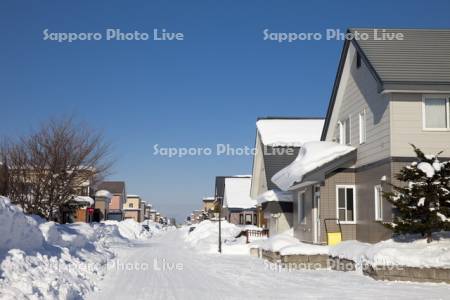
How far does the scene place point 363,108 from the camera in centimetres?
2020

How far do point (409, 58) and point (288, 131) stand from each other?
21.9 m

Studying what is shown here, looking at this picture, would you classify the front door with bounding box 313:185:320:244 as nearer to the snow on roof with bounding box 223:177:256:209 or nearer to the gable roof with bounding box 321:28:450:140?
the gable roof with bounding box 321:28:450:140

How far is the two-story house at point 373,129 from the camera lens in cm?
1725

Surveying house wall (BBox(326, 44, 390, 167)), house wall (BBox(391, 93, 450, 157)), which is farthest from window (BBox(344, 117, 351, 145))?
house wall (BBox(391, 93, 450, 157))

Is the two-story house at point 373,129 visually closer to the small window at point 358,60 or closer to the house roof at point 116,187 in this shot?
the small window at point 358,60

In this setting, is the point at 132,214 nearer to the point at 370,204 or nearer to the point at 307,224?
the point at 307,224

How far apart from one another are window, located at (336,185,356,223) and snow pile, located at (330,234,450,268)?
440 centimetres

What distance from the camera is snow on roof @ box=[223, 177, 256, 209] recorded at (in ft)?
184

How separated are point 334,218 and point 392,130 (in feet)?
15.1

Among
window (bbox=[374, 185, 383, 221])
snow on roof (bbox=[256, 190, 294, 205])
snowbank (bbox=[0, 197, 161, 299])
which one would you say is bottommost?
snowbank (bbox=[0, 197, 161, 299])

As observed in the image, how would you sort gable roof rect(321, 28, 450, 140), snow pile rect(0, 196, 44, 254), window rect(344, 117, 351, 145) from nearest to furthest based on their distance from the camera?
snow pile rect(0, 196, 44, 254) → gable roof rect(321, 28, 450, 140) → window rect(344, 117, 351, 145)

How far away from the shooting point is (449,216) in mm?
14141

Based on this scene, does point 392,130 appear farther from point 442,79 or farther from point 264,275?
point 264,275

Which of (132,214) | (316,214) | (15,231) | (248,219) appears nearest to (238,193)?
(248,219)
